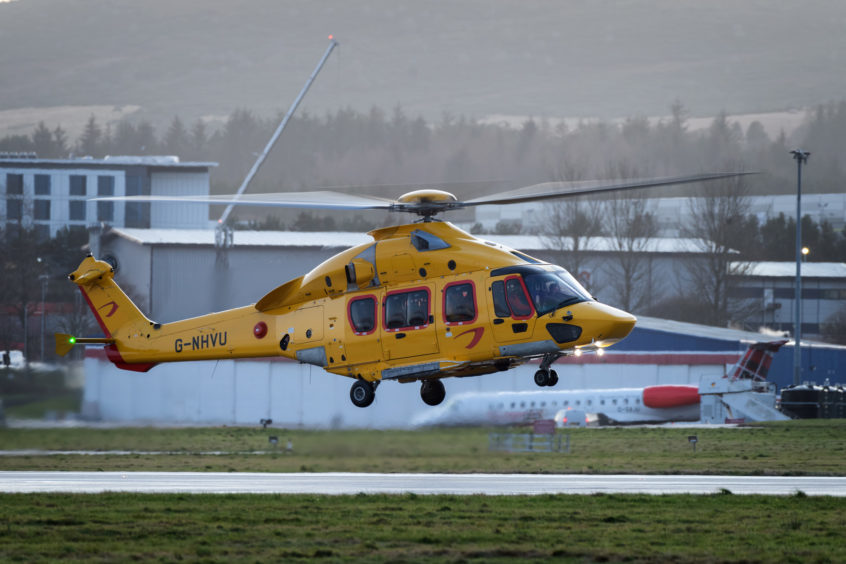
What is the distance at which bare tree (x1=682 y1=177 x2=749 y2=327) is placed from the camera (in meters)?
83.2

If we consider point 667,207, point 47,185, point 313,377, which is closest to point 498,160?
point 667,207

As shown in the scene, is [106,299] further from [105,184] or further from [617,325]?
[105,184]

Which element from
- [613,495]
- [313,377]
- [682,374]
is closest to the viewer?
[613,495]

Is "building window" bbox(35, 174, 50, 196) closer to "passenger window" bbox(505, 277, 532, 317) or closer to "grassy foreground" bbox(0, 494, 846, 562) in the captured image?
"grassy foreground" bbox(0, 494, 846, 562)

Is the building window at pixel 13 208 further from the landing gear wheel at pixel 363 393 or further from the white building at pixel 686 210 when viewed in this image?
the landing gear wheel at pixel 363 393

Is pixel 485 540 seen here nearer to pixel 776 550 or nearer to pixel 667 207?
pixel 776 550

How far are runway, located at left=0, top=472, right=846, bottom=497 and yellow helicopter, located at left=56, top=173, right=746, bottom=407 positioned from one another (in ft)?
29.8

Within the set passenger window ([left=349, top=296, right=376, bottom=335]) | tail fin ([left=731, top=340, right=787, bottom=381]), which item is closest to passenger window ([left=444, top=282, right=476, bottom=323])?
passenger window ([left=349, top=296, right=376, bottom=335])

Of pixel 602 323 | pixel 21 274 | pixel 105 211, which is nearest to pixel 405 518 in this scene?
pixel 602 323

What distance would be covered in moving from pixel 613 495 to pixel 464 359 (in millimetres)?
10343

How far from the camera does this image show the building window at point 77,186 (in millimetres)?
92625

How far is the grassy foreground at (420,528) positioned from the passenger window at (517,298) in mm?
4388

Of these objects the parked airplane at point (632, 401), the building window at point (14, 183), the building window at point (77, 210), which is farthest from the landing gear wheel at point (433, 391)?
the building window at point (14, 183)

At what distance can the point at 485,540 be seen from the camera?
73.7 ft
